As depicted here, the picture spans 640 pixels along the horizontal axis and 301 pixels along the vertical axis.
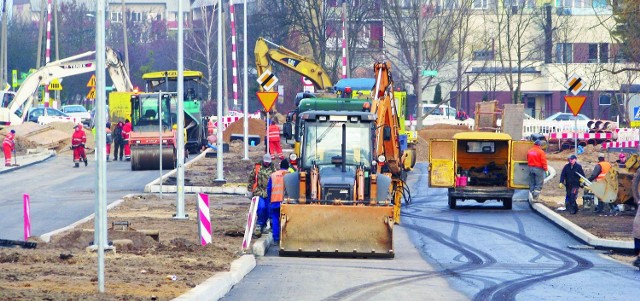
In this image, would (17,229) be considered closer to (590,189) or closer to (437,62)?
(590,189)

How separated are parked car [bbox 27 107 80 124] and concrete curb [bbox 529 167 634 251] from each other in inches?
1436

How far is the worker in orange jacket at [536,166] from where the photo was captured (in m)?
29.7

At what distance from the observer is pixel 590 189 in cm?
2736

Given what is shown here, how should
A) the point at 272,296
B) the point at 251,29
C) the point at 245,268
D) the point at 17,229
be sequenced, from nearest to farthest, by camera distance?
the point at 272,296
the point at 245,268
the point at 17,229
the point at 251,29

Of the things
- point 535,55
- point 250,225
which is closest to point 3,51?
point 535,55

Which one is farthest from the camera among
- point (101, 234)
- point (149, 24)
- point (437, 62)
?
point (149, 24)

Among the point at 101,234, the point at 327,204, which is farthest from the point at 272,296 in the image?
the point at 327,204

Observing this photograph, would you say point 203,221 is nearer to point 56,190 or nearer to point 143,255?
point 143,255

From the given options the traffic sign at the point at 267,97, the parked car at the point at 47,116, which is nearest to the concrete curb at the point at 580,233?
the traffic sign at the point at 267,97

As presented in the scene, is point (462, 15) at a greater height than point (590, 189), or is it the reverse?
point (462, 15)

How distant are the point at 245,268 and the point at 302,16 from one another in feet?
143

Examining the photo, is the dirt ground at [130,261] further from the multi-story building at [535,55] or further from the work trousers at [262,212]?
the multi-story building at [535,55]

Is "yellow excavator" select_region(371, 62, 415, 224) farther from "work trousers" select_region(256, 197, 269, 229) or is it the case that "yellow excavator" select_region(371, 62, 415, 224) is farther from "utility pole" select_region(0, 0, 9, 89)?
"utility pole" select_region(0, 0, 9, 89)

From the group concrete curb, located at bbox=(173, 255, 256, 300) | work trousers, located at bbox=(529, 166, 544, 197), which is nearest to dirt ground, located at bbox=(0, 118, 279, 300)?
concrete curb, located at bbox=(173, 255, 256, 300)
